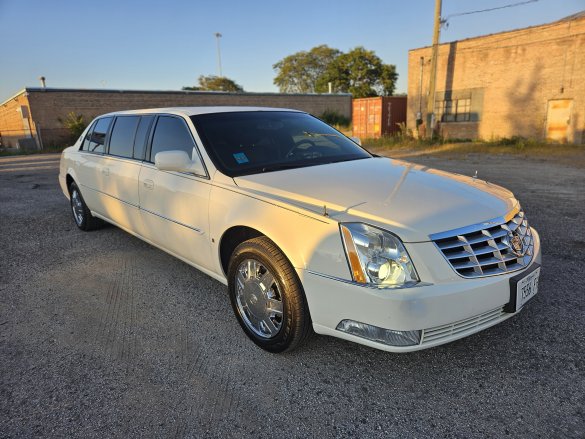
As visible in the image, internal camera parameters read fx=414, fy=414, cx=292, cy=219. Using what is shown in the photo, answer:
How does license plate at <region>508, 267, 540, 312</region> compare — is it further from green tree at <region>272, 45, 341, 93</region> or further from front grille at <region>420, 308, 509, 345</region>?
green tree at <region>272, 45, 341, 93</region>

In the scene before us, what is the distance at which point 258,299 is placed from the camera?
9.10ft

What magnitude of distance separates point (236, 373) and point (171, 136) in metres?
2.21

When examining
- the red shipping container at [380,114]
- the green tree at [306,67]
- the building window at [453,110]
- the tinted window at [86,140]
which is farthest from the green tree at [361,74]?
the tinted window at [86,140]

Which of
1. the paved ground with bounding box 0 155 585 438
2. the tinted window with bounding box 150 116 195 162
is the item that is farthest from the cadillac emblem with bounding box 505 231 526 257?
the tinted window with bounding box 150 116 195 162

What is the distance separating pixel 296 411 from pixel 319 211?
1.11 meters

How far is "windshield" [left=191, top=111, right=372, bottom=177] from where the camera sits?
3291 millimetres

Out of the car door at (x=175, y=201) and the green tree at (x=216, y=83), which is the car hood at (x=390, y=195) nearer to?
the car door at (x=175, y=201)

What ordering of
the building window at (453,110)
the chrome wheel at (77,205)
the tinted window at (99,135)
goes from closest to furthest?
the tinted window at (99,135) → the chrome wheel at (77,205) → the building window at (453,110)

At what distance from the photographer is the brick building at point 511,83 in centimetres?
1623

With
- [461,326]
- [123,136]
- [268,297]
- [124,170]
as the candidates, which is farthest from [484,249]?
[123,136]

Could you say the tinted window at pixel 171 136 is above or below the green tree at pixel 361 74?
below

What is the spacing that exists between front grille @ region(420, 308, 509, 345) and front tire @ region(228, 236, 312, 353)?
0.70 meters

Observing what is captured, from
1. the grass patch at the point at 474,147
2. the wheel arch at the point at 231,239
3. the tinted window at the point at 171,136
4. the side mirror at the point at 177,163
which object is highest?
the tinted window at the point at 171,136

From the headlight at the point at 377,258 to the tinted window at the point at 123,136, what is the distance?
3.01 m
